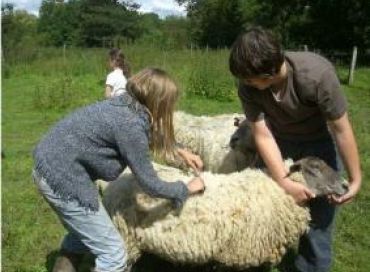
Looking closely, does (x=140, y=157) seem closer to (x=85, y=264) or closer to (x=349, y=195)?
(x=349, y=195)

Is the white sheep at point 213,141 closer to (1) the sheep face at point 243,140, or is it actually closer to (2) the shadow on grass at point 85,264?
(1) the sheep face at point 243,140

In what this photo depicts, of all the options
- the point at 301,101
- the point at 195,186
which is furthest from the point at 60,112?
the point at 301,101

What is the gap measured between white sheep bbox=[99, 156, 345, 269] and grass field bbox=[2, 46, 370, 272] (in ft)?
2.92

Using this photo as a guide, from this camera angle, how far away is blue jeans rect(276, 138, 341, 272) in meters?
4.10

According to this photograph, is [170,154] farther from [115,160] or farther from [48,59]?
[48,59]

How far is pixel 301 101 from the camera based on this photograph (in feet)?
12.1

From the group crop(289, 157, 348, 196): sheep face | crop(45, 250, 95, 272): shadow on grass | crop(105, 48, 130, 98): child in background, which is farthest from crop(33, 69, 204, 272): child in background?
crop(105, 48, 130, 98): child in background

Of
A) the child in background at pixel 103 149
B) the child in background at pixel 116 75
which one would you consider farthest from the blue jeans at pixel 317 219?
the child in background at pixel 116 75

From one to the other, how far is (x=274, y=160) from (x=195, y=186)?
1.78ft

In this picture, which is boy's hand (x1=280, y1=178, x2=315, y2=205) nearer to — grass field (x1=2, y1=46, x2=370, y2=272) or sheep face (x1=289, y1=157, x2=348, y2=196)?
sheep face (x1=289, y1=157, x2=348, y2=196)

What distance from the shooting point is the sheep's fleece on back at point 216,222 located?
392cm

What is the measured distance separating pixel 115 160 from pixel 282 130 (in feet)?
3.82

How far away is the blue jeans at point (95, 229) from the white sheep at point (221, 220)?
202 mm

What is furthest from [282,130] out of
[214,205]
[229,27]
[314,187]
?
[229,27]
